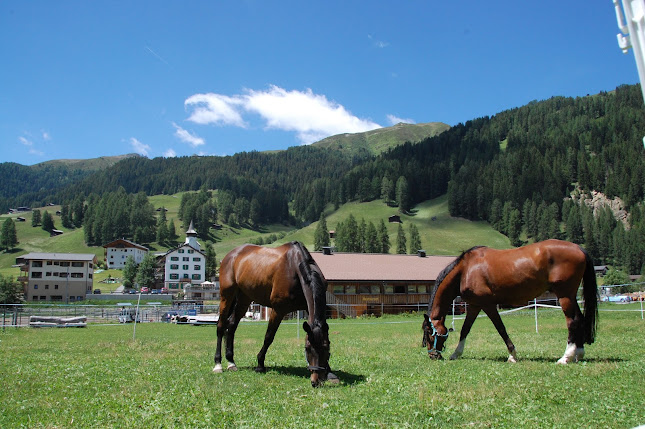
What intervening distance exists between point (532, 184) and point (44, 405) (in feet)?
628

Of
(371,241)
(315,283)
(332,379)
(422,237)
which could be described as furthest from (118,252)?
(332,379)

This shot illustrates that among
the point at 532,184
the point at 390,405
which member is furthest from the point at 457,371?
the point at 532,184

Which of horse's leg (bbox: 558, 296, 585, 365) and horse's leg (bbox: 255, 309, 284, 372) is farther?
horse's leg (bbox: 558, 296, 585, 365)

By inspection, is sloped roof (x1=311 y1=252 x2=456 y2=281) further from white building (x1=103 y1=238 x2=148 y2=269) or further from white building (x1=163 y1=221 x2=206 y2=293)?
white building (x1=103 y1=238 x2=148 y2=269)

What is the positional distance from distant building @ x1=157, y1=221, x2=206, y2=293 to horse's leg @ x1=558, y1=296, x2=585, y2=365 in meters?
130

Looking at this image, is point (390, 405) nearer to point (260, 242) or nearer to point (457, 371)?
point (457, 371)

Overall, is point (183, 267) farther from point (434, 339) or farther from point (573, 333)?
point (573, 333)

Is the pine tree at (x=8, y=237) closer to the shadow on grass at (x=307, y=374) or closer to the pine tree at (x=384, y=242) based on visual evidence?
the pine tree at (x=384, y=242)

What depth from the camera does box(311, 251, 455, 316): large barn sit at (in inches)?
1914

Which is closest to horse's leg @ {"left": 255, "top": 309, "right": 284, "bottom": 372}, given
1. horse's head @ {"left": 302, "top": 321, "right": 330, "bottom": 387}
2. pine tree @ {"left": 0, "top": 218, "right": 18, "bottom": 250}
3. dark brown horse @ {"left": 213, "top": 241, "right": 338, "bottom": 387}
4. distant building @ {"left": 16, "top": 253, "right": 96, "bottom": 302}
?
dark brown horse @ {"left": 213, "top": 241, "right": 338, "bottom": 387}

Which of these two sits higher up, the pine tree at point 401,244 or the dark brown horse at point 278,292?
the pine tree at point 401,244

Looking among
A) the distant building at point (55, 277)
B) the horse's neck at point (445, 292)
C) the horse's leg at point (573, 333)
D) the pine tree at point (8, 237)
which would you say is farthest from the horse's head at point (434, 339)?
the pine tree at point (8, 237)

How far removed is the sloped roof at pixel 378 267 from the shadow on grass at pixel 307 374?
37.0 metres

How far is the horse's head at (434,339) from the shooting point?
452 inches
